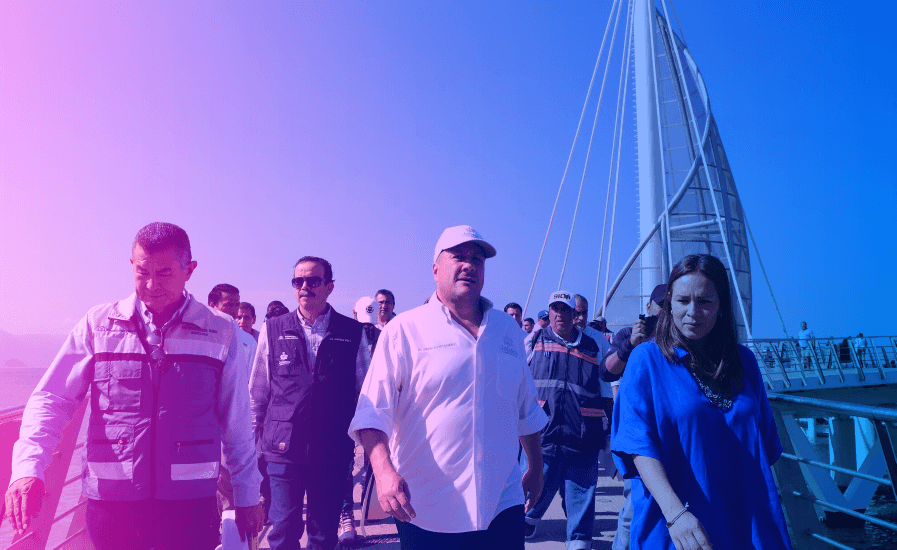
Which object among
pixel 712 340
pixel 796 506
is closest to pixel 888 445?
pixel 796 506

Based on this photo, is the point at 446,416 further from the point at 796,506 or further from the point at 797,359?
the point at 797,359

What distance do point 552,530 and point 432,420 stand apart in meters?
3.43

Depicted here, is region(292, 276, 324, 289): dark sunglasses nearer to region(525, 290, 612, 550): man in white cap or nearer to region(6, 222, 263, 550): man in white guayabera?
region(6, 222, 263, 550): man in white guayabera

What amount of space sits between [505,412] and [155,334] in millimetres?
1305

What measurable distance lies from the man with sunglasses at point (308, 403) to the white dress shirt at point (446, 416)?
133 centimetres

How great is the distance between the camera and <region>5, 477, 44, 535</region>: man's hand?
6.32 feet

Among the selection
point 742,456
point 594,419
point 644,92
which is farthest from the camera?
point 644,92

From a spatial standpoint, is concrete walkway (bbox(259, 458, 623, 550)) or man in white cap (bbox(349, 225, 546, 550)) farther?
concrete walkway (bbox(259, 458, 623, 550))

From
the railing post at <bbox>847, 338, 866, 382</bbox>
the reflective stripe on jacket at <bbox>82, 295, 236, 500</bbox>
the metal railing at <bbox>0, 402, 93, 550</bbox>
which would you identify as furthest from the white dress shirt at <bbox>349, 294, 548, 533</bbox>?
the railing post at <bbox>847, 338, 866, 382</bbox>

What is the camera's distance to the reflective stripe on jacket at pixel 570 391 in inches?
176

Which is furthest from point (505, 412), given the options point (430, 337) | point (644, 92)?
point (644, 92)

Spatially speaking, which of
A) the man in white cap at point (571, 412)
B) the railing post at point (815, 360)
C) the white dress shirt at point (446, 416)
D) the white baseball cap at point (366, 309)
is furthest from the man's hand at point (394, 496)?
the railing post at point (815, 360)

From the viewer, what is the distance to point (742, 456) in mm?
1985

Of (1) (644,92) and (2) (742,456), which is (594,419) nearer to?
(2) (742,456)
